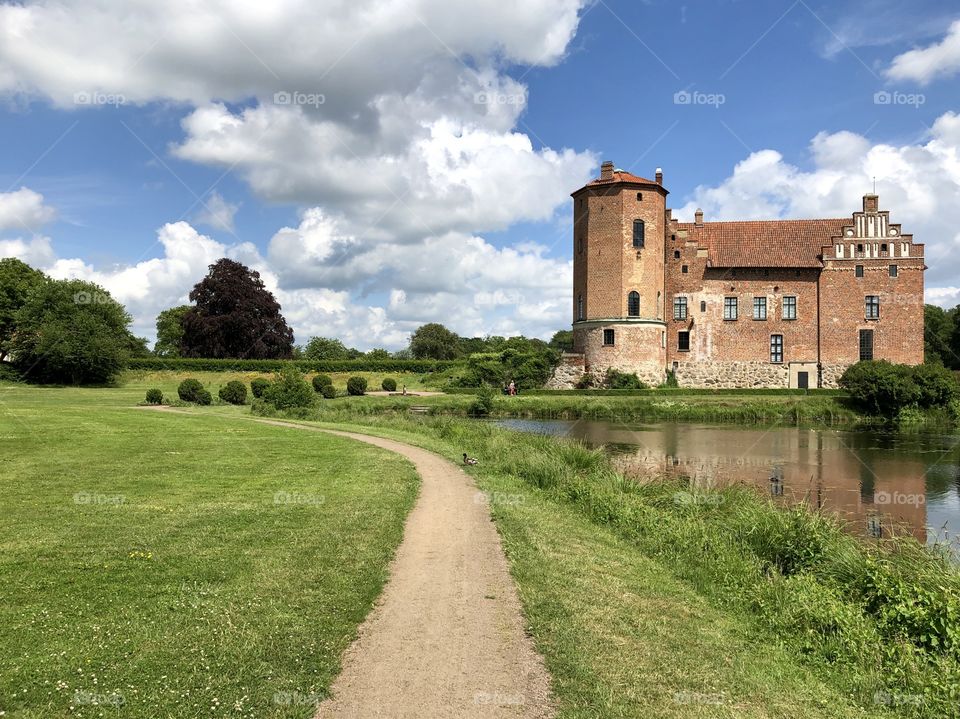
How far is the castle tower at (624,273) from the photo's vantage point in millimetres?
44469

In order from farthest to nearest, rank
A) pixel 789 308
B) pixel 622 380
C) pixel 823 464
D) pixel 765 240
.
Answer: pixel 765 240 < pixel 789 308 < pixel 622 380 < pixel 823 464

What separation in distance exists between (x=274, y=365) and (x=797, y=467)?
1649 inches

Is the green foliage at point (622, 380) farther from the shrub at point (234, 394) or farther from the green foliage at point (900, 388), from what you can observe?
the shrub at point (234, 394)

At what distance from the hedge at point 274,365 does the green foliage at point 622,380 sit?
14721 millimetres

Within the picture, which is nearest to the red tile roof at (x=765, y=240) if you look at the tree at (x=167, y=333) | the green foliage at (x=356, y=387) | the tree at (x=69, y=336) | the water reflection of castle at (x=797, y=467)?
the water reflection of castle at (x=797, y=467)

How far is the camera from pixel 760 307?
1829 inches

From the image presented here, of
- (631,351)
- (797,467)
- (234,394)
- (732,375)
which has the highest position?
(631,351)

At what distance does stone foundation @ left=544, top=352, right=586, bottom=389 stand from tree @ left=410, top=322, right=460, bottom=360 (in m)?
46.3

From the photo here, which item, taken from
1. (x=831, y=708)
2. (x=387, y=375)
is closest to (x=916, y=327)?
(x=387, y=375)

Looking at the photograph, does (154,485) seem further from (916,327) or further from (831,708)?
(916,327)

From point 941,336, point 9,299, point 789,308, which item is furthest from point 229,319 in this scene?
point 941,336

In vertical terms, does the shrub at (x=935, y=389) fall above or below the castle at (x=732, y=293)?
below

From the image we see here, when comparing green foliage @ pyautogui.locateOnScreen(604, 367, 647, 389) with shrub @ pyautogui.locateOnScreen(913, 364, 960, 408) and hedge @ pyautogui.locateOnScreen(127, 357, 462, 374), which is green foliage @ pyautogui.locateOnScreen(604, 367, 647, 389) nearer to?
hedge @ pyautogui.locateOnScreen(127, 357, 462, 374)

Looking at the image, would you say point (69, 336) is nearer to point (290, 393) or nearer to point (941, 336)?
point (290, 393)
